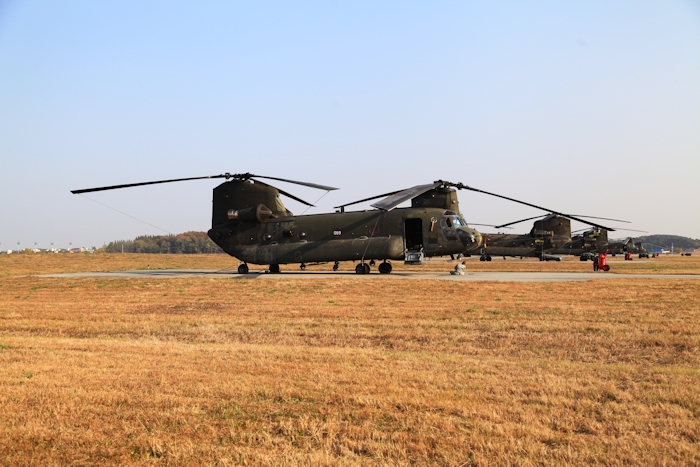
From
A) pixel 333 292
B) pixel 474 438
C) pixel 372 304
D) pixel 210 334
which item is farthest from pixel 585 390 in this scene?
pixel 333 292

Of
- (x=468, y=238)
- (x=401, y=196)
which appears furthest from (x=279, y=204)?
(x=468, y=238)

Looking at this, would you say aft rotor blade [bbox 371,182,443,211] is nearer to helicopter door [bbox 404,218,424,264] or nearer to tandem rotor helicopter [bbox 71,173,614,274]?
tandem rotor helicopter [bbox 71,173,614,274]

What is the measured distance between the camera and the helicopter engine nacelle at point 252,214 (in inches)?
1246

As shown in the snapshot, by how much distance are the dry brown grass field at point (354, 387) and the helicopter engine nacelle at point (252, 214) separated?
1761cm

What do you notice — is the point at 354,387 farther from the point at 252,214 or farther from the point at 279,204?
the point at 279,204

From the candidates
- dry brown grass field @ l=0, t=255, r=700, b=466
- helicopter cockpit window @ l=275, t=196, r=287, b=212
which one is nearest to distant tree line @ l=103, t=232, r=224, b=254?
helicopter cockpit window @ l=275, t=196, r=287, b=212

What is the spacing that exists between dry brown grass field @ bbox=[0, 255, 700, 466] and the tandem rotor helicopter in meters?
14.8

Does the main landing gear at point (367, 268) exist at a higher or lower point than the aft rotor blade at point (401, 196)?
lower

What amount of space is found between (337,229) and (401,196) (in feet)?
16.6

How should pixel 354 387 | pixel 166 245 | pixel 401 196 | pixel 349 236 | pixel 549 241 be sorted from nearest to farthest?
pixel 354 387, pixel 401 196, pixel 349 236, pixel 549 241, pixel 166 245

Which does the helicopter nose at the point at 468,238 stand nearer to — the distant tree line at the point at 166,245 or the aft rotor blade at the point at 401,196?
the aft rotor blade at the point at 401,196

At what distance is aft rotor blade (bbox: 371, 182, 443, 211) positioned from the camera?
2508cm

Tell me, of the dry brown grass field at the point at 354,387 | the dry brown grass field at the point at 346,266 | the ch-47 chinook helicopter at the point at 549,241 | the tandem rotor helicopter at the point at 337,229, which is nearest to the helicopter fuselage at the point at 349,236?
the tandem rotor helicopter at the point at 337,229

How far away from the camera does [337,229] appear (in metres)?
30.6
